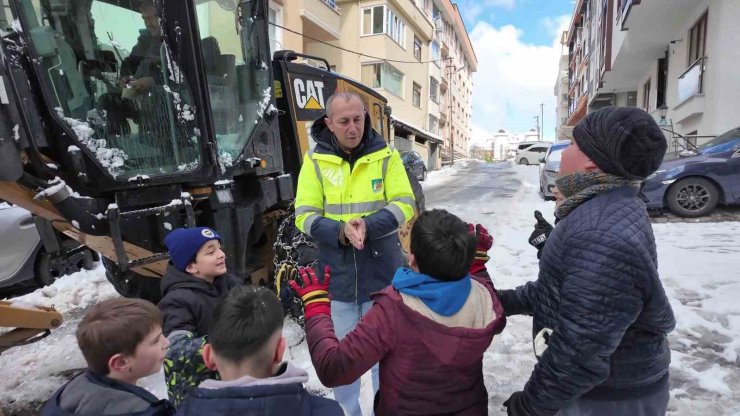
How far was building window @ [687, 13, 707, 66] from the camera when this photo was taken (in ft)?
35.7

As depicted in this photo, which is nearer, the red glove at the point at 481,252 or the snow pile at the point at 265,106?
the red glove at the point at 481,252

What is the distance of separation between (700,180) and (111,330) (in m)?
9.36

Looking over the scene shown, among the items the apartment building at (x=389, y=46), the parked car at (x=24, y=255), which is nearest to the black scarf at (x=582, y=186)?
the parked car at (x=24, y=255)

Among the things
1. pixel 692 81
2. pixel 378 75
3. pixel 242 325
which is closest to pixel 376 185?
pixel 242 325

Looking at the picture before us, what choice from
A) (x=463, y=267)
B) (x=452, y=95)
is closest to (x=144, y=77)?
(x=463, y=267)

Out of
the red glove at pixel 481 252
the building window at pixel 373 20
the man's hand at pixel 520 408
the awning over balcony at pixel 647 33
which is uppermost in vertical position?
the building window at pixel 373 20

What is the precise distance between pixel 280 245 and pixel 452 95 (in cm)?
4155

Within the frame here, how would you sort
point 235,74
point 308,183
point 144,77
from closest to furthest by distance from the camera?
1. point 308,183
2. point 144,77
3. point 235,74

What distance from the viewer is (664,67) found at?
15.0 metres

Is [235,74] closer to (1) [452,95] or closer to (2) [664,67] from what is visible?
(2) [664,67]

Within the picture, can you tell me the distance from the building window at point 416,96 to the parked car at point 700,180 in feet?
65.4

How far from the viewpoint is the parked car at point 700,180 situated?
24.8 feet

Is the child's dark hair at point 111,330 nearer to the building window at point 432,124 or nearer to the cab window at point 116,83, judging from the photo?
the cab window at point 116,83

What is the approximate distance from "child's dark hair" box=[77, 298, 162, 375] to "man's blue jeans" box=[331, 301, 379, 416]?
3.90 feet
